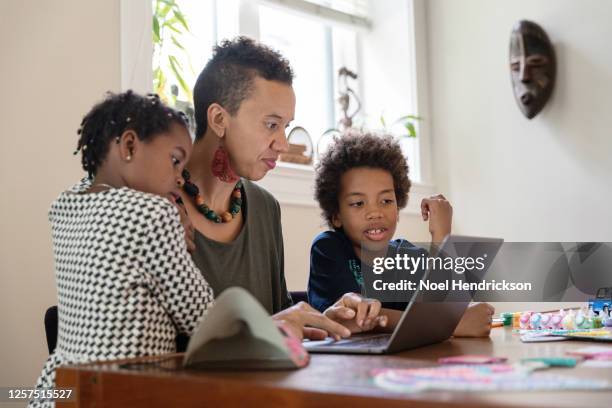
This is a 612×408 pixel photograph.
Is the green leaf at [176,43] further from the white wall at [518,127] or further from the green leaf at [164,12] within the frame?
the white wall at [518,127]

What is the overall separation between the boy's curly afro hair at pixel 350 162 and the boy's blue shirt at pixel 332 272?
0.19 m

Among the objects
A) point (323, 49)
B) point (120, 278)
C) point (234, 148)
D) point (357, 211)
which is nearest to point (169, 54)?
point (323, 49)

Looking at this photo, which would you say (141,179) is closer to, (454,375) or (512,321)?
(454,375)

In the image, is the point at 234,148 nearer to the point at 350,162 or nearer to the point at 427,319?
the point at 350,162

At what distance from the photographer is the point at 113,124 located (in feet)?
4.05

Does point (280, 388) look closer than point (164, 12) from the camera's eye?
Yes

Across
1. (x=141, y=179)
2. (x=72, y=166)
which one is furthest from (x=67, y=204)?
(x=72, y=166)

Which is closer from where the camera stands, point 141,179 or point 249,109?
point 141,179

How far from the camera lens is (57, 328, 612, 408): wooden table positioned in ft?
1.93

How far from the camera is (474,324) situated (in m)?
1.41

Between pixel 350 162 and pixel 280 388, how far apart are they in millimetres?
1501

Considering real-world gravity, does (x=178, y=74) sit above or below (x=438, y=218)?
above

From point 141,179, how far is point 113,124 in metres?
0.12

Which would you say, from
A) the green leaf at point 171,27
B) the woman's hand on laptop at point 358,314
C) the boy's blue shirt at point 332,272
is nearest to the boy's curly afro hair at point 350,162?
the boy's blue shirt at point 332,272
